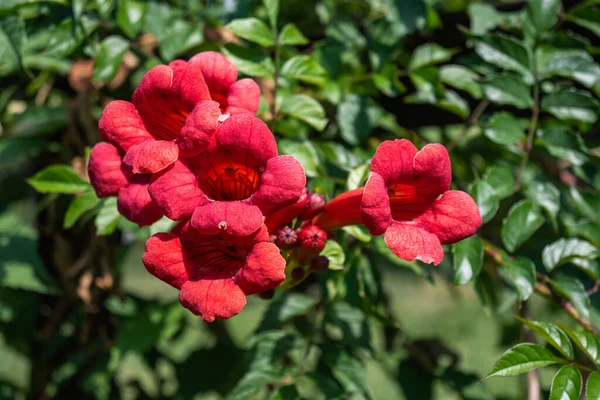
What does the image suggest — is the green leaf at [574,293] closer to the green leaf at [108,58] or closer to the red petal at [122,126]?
the red petal at [122,126]

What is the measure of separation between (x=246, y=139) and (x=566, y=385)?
36.8 inches

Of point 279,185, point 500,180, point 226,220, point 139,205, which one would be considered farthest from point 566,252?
point 139,205

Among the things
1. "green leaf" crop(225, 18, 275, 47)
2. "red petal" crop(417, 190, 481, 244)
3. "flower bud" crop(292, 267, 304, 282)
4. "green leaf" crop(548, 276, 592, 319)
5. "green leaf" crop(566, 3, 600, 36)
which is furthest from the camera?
"green leaf" crop(566, 3, 600, 36)

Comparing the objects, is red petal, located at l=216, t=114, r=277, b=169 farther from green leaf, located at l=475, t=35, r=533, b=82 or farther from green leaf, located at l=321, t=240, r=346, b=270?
green leaf, located at l=475, t=35, r=533, b=82

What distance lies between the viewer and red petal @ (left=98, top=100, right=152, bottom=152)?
1.34 m

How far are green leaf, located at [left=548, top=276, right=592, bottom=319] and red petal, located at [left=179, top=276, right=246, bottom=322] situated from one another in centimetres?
97

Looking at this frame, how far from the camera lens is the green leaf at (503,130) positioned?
1908 millimetres

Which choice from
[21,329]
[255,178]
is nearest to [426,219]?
[255,178]

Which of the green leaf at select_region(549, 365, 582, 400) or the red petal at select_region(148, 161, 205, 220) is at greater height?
the red petal at select_region(148, 161, 205, 220)

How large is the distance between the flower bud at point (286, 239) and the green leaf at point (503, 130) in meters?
0.89

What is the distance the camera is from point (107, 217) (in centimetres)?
178

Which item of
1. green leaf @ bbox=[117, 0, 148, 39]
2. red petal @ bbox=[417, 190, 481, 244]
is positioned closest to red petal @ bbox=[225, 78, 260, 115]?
red petal @ bbox=[417, 190, 481, 244]

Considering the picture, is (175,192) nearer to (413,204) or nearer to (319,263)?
(319,263)

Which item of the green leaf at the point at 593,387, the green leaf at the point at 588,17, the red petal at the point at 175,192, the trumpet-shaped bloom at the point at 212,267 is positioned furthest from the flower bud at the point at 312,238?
the green leaf at the point at 588,17
